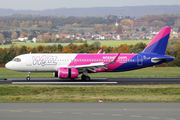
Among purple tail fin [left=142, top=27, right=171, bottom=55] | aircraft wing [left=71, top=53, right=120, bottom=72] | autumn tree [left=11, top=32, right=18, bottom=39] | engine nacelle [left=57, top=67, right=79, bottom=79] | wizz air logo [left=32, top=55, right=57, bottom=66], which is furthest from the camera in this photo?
autumn tree [left=11, top=32, right=18, bottom=39]

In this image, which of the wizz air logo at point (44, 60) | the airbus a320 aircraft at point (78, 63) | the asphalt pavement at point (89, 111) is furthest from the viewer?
the wizz air logo at point (44, 60)

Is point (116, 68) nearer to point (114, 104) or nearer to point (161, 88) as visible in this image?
point (161, 88)

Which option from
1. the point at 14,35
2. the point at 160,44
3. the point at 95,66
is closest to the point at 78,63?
the point at 95,66

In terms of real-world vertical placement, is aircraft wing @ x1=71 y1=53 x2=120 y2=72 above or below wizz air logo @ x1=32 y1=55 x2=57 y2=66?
below

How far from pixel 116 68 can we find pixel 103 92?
11.4 m

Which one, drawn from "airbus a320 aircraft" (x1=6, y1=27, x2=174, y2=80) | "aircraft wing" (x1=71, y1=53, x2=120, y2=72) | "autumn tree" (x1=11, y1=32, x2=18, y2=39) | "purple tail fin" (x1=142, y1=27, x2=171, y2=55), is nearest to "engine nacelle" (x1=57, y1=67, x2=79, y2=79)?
"airbus a320 aircraft" (x1=6, y1=27, x2=174, y2=80)

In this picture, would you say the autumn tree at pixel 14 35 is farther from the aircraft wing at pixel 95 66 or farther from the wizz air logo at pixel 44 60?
the aircraft wing at pixel 95 66

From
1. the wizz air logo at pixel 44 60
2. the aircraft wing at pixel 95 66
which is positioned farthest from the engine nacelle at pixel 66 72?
the wizz air logo at pixel 44 60

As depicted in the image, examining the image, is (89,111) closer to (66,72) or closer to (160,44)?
(66,72)

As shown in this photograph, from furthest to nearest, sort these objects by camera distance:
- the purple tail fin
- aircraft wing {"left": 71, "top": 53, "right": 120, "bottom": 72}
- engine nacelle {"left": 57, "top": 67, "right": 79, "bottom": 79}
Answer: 1. the purple tail fin
2. aircraft wing {"left": 71, "top": 53, "right": 120, "bottom": 72}
3. engine nacelle {"left": 57, "top": 67, "right": 79, "bottom": 79}

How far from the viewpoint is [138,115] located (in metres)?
16.2

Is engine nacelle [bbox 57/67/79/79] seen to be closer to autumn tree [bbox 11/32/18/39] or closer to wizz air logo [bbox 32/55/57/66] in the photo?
wizz air logo [bbox 32/55/57/66]

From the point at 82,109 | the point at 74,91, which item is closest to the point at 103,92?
the point at 74,91

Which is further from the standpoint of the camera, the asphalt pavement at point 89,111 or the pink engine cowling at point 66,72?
the pink engine cowling at point 66,72
